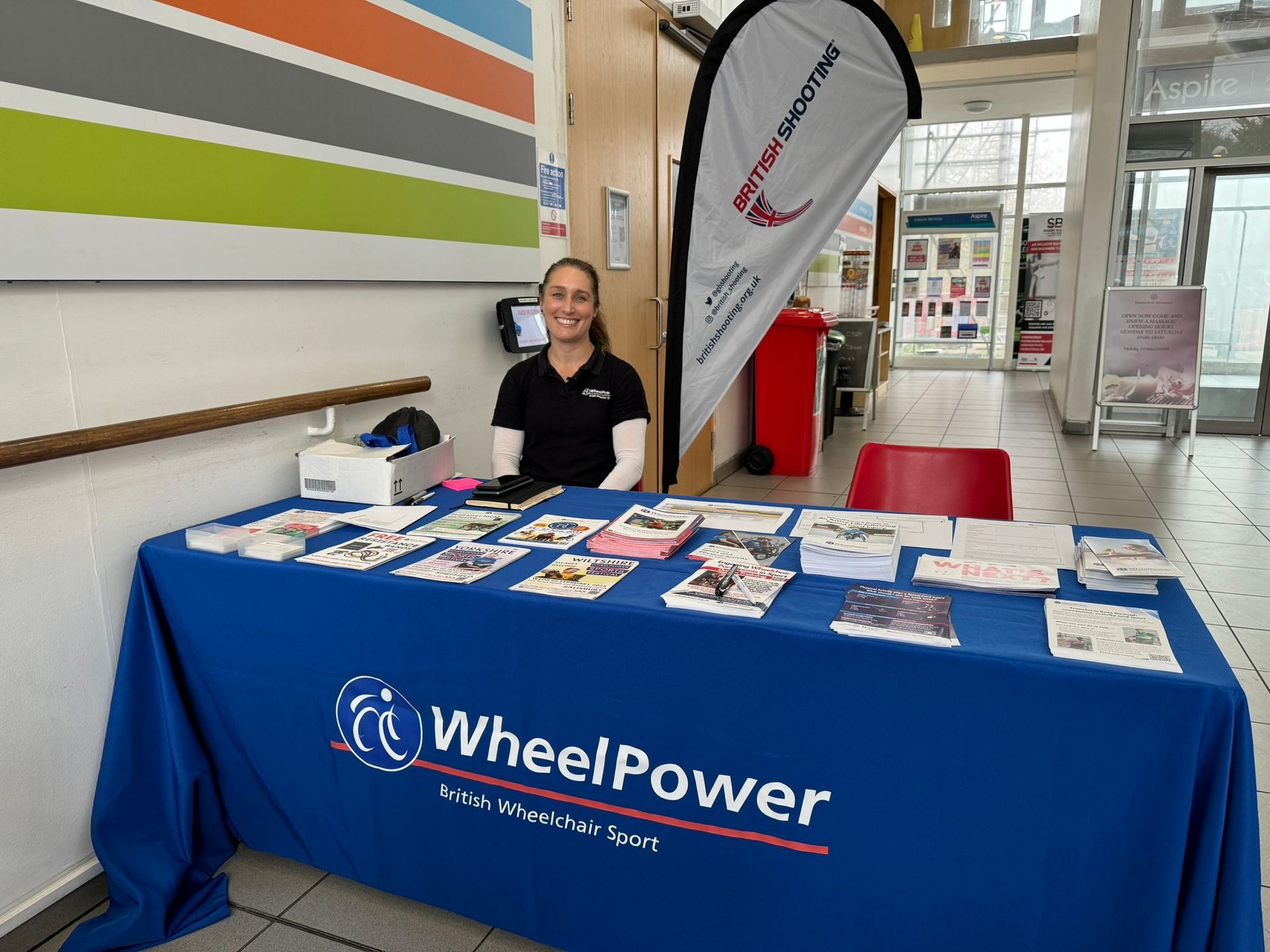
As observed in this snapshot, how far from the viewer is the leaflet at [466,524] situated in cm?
198

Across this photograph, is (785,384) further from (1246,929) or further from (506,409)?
(1246,929)

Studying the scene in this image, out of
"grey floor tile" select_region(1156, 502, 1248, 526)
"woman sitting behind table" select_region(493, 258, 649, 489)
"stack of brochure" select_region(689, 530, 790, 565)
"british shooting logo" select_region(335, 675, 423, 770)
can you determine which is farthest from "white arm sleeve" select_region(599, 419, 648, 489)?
"grey floor tile" select_region(1156, 502, 1248, 526)

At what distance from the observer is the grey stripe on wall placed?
1.68 m

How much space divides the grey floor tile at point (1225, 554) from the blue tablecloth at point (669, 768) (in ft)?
9.21

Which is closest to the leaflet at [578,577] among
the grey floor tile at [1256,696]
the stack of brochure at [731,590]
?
the stack of brochure at [731,590]

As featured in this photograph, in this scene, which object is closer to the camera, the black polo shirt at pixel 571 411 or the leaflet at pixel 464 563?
the leaflet at pixel 464 563

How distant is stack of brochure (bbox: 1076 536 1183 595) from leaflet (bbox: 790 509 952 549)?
290 millimetres

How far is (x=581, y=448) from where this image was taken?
2.73 m

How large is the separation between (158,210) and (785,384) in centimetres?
464

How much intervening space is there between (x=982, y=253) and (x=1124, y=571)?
12.5 metres

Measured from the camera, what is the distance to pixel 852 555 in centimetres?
163

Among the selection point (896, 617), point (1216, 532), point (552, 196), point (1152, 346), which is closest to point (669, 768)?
point (896, 617)

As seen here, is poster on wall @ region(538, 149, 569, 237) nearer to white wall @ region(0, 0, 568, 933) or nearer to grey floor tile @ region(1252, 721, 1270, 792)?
white wall @ region(0, 0, 568, 933)

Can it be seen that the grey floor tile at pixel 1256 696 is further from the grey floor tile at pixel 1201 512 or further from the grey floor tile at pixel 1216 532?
the grey floor tile at pixel 1201 512
